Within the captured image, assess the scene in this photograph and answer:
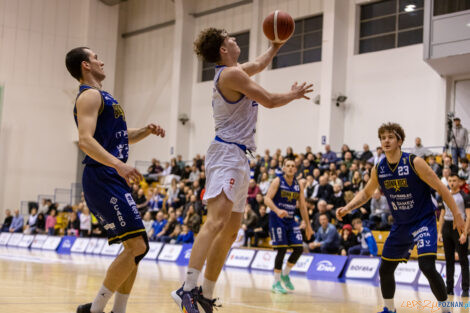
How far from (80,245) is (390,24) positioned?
1305cm

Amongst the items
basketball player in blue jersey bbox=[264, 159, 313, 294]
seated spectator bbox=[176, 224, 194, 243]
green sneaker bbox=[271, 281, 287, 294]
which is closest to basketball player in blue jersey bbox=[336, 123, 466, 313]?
green sneaker bbox=[271, 281, 287, 294]

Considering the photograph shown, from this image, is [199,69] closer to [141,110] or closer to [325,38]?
[141,110]

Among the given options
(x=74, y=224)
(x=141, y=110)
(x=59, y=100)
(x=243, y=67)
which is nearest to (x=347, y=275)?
(x=243, y=67)

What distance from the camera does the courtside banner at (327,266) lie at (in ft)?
44.7

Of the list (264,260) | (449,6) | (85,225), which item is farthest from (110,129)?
(85,225)

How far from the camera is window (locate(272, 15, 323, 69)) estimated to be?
2309cm

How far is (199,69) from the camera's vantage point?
27484 mm

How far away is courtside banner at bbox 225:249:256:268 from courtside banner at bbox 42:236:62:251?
8.63m

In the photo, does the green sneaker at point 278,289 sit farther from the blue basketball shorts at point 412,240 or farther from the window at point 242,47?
the window at point 242,47

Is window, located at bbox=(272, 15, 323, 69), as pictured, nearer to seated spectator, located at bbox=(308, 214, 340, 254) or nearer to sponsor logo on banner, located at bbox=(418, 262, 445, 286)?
seated spectator, located at bbox=(308, 214, 340, 254)

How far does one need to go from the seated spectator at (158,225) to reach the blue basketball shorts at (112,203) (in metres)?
15.0

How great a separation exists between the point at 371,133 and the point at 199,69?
939 cm

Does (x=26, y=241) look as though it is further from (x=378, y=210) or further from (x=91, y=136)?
(x=91, y=136)

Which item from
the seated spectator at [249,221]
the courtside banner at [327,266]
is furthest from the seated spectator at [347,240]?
the seated spectator at [249,221]
